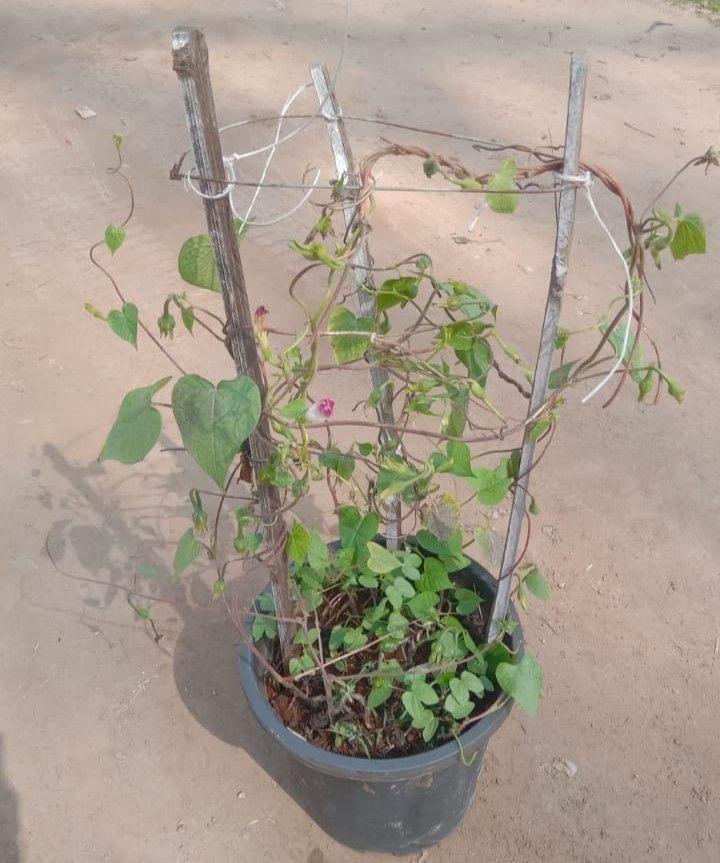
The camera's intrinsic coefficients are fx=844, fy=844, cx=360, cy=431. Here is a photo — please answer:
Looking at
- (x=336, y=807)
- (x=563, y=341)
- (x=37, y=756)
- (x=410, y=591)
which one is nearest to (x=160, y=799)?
(x=37, y=756)

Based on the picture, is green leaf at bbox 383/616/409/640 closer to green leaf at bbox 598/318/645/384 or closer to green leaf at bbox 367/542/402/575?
green leaf at bbox 367/542/402/575

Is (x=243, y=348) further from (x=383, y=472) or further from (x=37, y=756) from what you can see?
(x=37, y=756)

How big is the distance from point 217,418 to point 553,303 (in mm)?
416

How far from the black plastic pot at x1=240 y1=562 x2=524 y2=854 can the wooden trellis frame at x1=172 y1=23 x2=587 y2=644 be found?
0.44ft

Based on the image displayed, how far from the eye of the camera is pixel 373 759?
1.29 m

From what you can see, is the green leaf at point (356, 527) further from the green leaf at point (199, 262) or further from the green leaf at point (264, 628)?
the green leaf at point (199, 262)

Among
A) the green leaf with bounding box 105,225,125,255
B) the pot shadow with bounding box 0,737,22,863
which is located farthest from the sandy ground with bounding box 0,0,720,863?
the green leaf with bounding box 105,225,125,255

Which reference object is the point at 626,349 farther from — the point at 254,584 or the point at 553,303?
the point at 254,584

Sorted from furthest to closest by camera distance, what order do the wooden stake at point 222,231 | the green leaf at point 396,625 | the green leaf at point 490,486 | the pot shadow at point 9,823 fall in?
1. the pot shadow at point 9,823
2. the green leaf at point 396,625
3. the green leaf at point 490,486
4. the wooden stake at point 222,231

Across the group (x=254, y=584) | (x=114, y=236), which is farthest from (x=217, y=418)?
(x=254, y=584)

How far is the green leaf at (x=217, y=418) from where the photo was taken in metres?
0.93

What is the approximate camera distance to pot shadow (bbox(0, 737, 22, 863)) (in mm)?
1571

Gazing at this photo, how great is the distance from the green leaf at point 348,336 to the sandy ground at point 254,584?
955 millimetres

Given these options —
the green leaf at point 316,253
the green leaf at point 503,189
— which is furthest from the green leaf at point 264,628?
the green leaf at point 503,189
